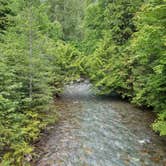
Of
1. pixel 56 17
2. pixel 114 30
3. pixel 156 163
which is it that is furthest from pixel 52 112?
pixel 56 17

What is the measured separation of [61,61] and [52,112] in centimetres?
514

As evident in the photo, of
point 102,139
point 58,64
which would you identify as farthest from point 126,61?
point 102,139

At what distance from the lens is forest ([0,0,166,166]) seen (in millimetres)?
7461

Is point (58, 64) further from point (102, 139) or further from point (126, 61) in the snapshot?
point (102, 139)

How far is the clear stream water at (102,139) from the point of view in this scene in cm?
736

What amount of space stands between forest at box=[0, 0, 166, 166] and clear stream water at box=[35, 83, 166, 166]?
479 mm

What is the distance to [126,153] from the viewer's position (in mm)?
7828

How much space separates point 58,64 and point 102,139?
7.45 meters

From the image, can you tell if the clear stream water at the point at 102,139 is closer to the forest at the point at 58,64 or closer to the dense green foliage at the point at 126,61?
the forest at the point at 58,64

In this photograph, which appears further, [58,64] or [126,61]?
[58,64]

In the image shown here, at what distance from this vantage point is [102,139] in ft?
29.1

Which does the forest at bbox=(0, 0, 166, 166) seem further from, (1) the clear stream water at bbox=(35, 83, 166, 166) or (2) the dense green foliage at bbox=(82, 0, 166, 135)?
(1) the clear stream water at bbox=(35, 83, 166, 166)

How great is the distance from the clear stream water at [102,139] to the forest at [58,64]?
48cm

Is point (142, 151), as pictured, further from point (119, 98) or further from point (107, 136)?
point (119, 98)
